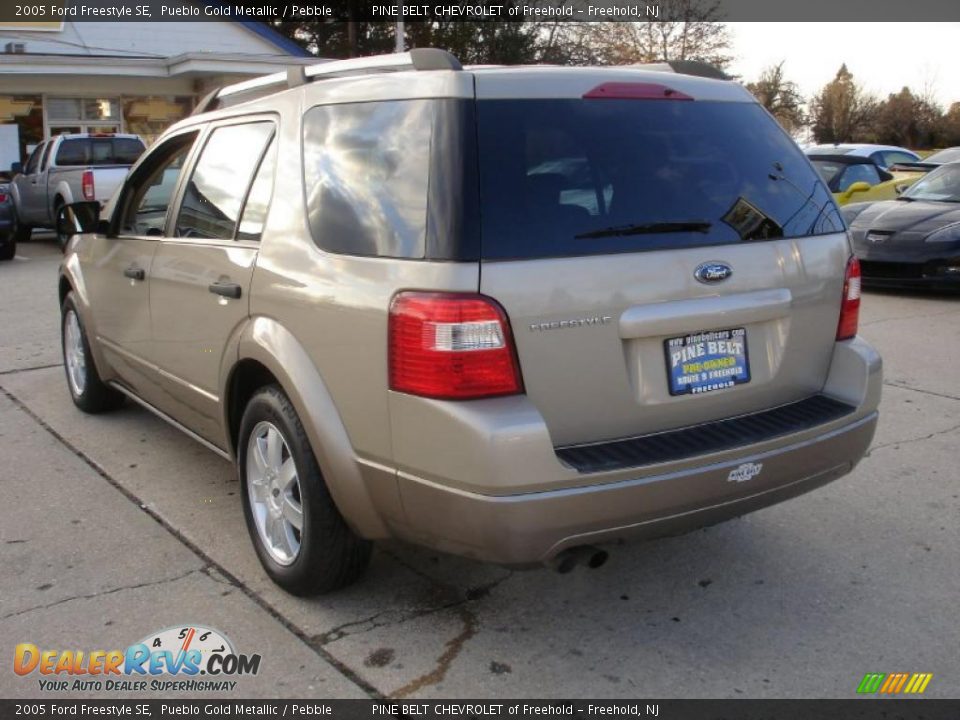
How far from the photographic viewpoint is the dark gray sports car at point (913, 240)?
9664 millimetres

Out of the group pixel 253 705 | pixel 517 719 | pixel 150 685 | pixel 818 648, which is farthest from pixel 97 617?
pixel 818 648

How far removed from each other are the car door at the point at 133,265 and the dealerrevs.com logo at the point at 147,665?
5.67ft

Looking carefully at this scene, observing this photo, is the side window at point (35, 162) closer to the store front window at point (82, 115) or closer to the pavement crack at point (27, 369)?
the store front window at point (82, 115)

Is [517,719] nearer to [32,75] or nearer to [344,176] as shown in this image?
[344,176]

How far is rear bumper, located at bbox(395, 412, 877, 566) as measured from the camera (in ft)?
9.30

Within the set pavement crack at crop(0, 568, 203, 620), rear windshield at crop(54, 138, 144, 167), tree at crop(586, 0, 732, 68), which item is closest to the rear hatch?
pavement crack at crop(0, 568, 203, 620)

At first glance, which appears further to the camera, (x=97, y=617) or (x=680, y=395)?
(x=97, y=617)

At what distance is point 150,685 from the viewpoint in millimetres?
3139

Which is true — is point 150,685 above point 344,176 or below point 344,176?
below

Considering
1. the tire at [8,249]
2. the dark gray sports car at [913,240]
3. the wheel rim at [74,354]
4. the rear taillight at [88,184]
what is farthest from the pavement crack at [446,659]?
the rear taillight at [88,184]

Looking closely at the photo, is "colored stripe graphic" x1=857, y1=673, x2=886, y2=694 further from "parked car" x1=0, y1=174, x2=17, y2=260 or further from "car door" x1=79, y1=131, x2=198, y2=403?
"parked car" x1=0, y1=174, x2=17, y2=260

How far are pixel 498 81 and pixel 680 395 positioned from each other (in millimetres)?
1149

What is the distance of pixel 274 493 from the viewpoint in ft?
12.2

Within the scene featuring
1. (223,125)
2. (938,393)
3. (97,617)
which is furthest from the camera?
(938,393)
